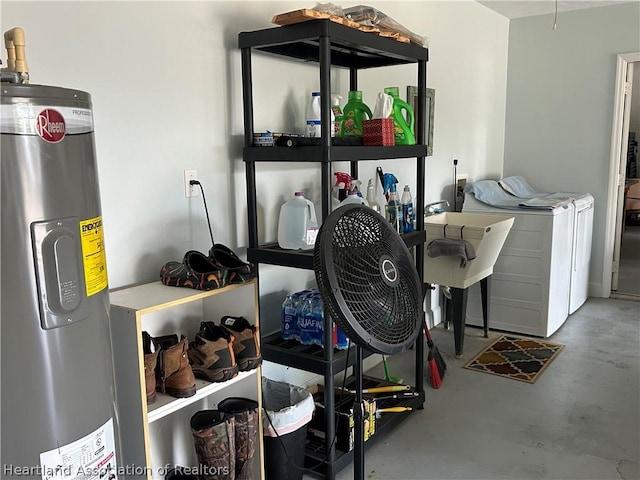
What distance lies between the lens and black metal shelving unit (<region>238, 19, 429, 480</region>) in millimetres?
1938

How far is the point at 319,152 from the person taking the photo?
6.39 feet

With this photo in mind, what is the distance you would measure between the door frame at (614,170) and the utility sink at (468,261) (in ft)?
5.08

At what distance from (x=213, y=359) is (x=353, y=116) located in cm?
115

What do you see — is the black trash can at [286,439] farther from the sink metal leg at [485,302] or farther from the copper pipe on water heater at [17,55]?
the sink metal leg at [485,302]

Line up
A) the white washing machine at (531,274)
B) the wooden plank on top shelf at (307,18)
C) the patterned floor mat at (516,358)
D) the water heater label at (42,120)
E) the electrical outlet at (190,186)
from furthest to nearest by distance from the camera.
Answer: the white washing machine at (531,274) → the patterned floor mat at (516,358) → the electrical outlet at (190,186) → the wooden plank on top shelf at (307,18) → the water heater label at (42,120)

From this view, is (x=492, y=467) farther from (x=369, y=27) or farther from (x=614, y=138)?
(x=614, y=138)

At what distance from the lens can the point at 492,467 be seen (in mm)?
2240

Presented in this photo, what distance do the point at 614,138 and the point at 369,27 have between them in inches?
120

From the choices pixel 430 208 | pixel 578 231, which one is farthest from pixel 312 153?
pixel 578 231

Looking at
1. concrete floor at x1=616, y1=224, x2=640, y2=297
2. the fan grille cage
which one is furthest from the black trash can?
concrete floor at x1=616, y1=224, x2=640, y2=297

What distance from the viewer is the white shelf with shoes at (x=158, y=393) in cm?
158

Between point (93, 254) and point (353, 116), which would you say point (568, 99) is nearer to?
point (353, 116)

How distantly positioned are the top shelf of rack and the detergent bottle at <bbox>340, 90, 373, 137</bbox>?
0.65ft

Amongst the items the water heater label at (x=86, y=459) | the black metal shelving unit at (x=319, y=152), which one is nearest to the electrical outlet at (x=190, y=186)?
the black metal shelving unit at (x=319, y=152)
